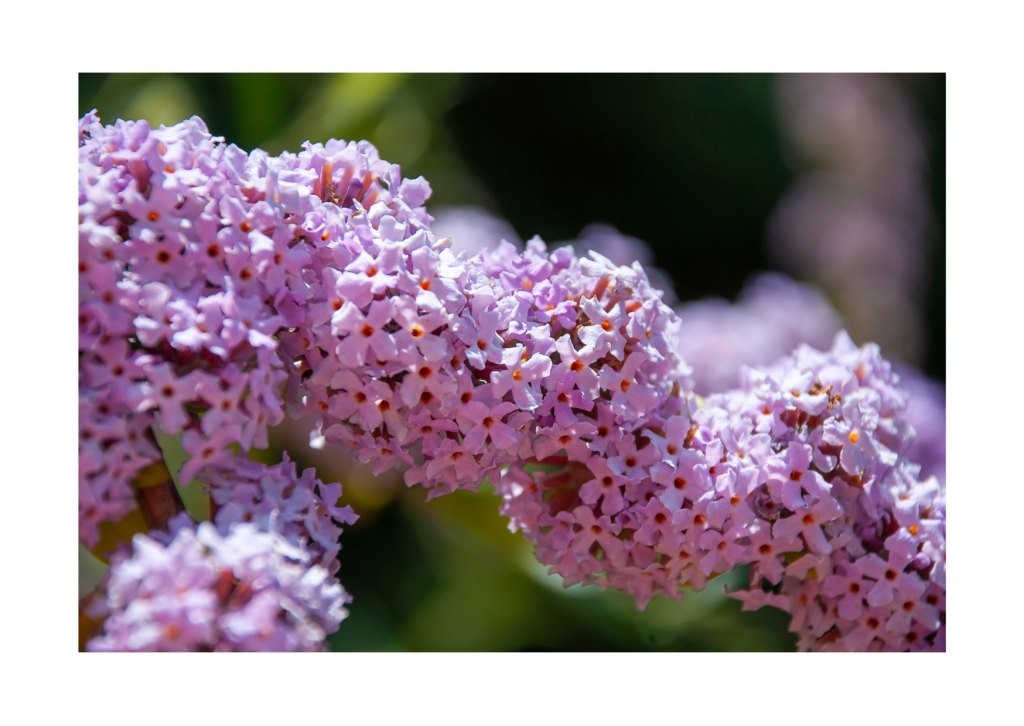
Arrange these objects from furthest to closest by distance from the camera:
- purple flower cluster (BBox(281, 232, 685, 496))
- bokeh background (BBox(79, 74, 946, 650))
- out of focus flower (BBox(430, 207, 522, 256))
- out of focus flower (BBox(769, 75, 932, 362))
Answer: out of focus flower (BBox(769, 75, 932, 362))
out of focus flower (BBox(430, 207, 522, 256))
bokeh background (BBox(79, 74, 946, 650))
purple flower cluster (BBox(281, 232, 685, 496))

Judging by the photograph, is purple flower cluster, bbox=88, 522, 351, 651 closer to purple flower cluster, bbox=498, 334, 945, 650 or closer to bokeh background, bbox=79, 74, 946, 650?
purple flower cluster, bbox=498, 334, 945, 650

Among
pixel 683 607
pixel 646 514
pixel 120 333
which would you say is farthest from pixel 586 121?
pixel 120 333

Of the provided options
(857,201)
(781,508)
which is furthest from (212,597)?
(857,201)

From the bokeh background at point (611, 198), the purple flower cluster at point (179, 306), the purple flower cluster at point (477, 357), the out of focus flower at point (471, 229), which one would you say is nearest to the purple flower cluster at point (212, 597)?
the purple flower cluster at point (179, 306)

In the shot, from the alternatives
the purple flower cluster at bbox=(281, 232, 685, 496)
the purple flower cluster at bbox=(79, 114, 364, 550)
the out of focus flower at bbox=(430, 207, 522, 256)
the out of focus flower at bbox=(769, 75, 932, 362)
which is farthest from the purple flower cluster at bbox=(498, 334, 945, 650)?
the out of focus flower at bbox=(769, 75, 932, 362)
